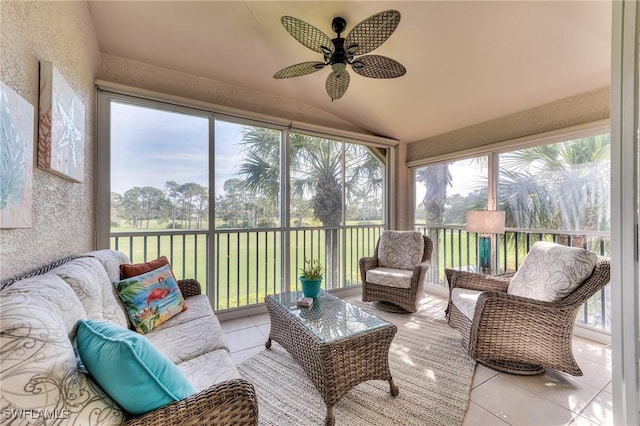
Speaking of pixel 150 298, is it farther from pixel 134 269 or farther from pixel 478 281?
pixel 478 281

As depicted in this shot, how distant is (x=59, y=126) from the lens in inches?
57.8

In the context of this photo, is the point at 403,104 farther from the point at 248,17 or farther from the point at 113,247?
the point at 113,247

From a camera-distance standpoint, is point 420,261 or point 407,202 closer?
point 420,261

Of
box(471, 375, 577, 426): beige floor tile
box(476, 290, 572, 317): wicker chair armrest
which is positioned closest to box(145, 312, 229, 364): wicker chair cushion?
box(471, 375, 577, 426): beige floor tile

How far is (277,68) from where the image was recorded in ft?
8.91

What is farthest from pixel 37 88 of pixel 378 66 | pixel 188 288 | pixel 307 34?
pixel 378 66

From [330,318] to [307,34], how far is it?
189cm

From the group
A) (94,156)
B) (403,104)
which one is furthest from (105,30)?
(403,104)

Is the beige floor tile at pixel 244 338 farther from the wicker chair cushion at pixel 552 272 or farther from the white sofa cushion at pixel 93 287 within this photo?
the wicker chair cushion at pixel 552 272

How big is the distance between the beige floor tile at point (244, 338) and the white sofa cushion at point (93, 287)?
1019 mm

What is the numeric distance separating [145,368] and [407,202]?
13.0ft

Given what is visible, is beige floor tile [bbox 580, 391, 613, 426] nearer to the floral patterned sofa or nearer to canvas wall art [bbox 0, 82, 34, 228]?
the floral patterned sofa

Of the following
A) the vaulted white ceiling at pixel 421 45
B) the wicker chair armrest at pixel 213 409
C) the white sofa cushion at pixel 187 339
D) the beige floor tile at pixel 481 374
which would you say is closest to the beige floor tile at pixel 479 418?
the beige floor tile at pixel 481 374

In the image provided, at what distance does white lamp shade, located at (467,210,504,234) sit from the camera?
107 inches
